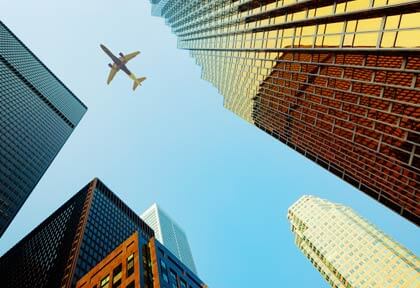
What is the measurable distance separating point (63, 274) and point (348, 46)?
73754 millimetres

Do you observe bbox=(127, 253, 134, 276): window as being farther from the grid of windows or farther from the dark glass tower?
the grid of windows

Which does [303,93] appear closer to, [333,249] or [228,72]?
[228,72]

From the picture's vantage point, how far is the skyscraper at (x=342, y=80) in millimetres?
20281

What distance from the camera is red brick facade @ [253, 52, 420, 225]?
23.1 m

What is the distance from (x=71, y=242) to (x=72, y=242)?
1554 millimetres

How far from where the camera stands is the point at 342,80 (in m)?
28.0

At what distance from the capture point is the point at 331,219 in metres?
128

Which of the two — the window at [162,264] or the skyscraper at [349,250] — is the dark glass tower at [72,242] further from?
the skyscraper at [349,250]

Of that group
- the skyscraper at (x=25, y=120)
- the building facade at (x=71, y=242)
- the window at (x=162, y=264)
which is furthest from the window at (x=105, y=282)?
the skyscraper at (x=25, y=120)

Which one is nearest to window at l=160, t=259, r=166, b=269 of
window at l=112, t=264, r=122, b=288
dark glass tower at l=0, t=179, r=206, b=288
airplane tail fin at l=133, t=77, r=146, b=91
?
window at l=112, t=264, r=122, b=288

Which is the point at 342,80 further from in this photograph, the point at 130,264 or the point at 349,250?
the point at 349,250

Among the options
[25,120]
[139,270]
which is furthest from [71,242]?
[25,120]

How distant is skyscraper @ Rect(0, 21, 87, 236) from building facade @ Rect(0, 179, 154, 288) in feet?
44.7

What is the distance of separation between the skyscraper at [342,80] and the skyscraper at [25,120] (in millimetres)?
87356
